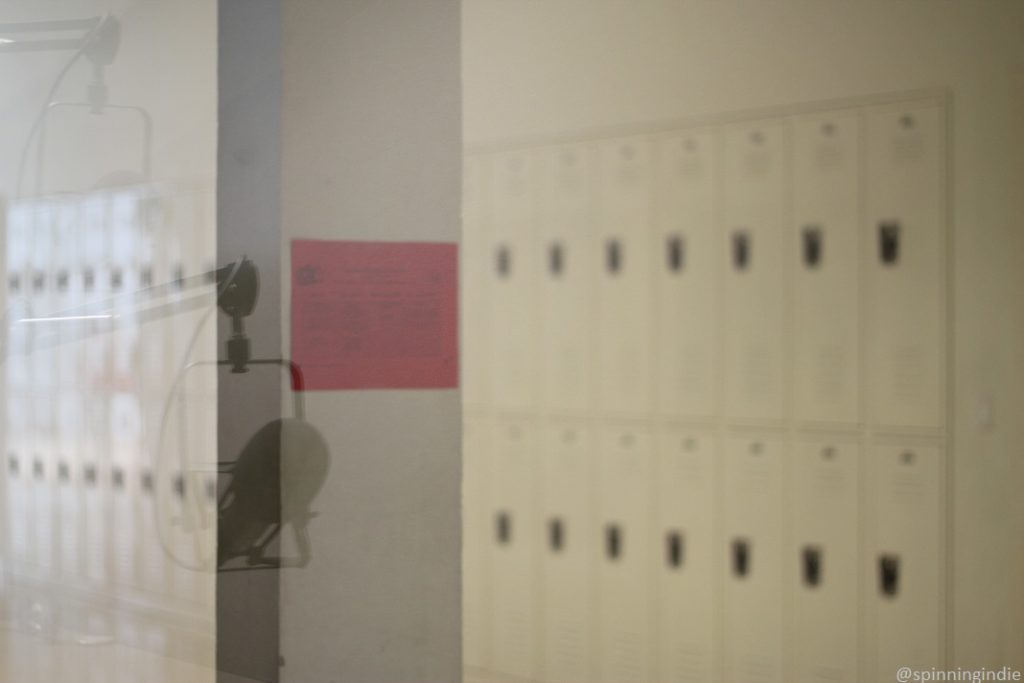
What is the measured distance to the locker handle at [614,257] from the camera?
1.19m

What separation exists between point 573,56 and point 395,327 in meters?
0.44

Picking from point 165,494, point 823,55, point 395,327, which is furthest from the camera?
point 165,494

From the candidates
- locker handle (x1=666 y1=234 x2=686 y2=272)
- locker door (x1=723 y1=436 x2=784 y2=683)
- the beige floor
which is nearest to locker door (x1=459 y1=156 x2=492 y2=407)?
locker handle (x1=666 y1=234 x2=686 y2=272)

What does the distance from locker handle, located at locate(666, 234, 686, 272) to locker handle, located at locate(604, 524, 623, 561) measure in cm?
38

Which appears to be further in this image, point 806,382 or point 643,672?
point 643,672

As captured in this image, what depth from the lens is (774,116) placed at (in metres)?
1.10

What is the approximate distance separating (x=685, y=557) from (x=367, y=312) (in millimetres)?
545

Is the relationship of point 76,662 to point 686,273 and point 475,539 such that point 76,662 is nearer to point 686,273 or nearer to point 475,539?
point 475,539

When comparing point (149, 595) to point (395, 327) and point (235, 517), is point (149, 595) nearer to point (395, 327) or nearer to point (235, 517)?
point (235, 517)

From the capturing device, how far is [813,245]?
109 centimetres

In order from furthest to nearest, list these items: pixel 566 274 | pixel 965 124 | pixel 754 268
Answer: pixel 566 274
pixel 754 268
pixel 965 124

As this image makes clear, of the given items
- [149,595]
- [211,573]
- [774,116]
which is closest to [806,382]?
[774,116]

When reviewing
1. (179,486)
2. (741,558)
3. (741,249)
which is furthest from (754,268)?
(179,486)

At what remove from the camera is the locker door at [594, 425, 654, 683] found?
1.21 m
